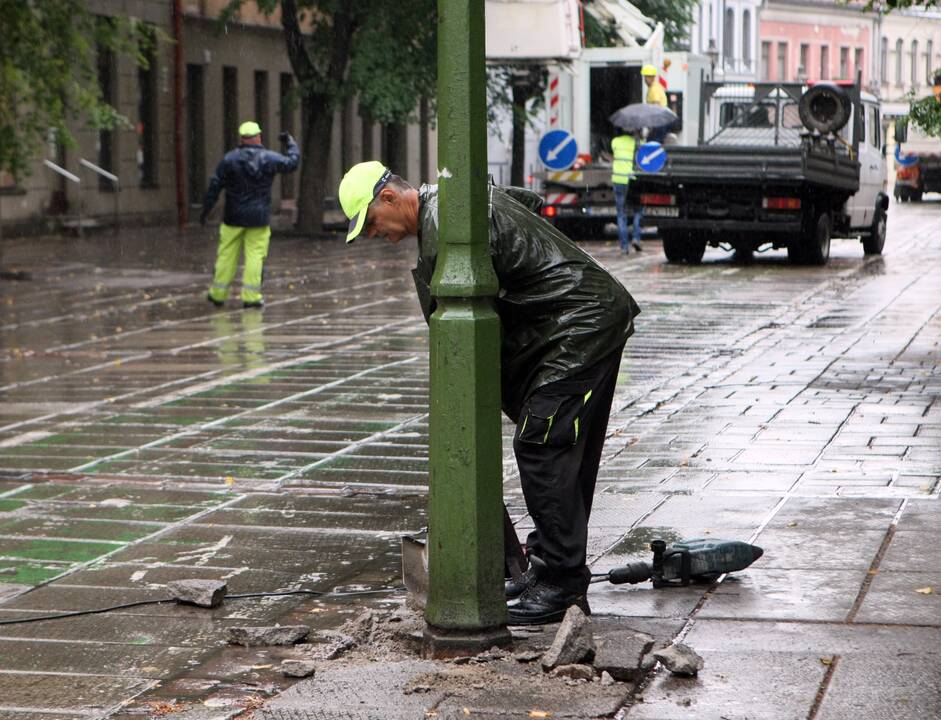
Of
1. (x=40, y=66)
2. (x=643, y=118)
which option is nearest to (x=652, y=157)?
(x=643, y=118)

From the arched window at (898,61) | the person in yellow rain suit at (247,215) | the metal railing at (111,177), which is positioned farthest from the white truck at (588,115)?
the arched window at (898,61)

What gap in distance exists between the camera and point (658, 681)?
4938 mm

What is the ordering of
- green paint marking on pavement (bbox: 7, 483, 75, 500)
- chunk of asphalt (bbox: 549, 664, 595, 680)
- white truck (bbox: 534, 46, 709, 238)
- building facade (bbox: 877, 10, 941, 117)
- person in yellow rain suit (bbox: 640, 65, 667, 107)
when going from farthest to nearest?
building facade (bbox: 877, 10, 941, 117)
person in yellow rain suit (bbox: 640, 65, 667, 107)
white truck (bbox: 534, 46, 709, 238)
green paint marking on pavement (bbox: 7, 483, 75, 500)
chunk of asphalt (bbox: 549, 664, 595, 680)

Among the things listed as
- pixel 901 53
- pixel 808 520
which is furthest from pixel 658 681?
pixel 901 53

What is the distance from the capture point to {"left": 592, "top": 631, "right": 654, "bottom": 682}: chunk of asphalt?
4.92m

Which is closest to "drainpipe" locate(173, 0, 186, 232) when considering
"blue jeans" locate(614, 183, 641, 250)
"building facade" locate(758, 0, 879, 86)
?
"blue jeans" locate(614, 183, 641, 250)

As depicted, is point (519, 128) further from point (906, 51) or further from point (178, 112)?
point (906, 51)

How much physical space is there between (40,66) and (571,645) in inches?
652

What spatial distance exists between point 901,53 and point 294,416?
84.4 metres

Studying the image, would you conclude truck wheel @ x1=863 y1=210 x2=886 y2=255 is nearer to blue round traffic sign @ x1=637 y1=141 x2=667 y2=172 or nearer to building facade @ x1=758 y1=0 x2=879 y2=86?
blue round traffic sign @ x1=637 y1=141 x2=667 y2=172

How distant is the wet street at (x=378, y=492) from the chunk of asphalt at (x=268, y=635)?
0.05 m

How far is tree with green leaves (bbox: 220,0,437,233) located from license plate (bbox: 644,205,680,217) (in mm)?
5829

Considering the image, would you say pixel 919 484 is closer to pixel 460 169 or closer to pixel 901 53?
pixel 460 169

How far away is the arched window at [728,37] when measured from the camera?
73188 millimetres
